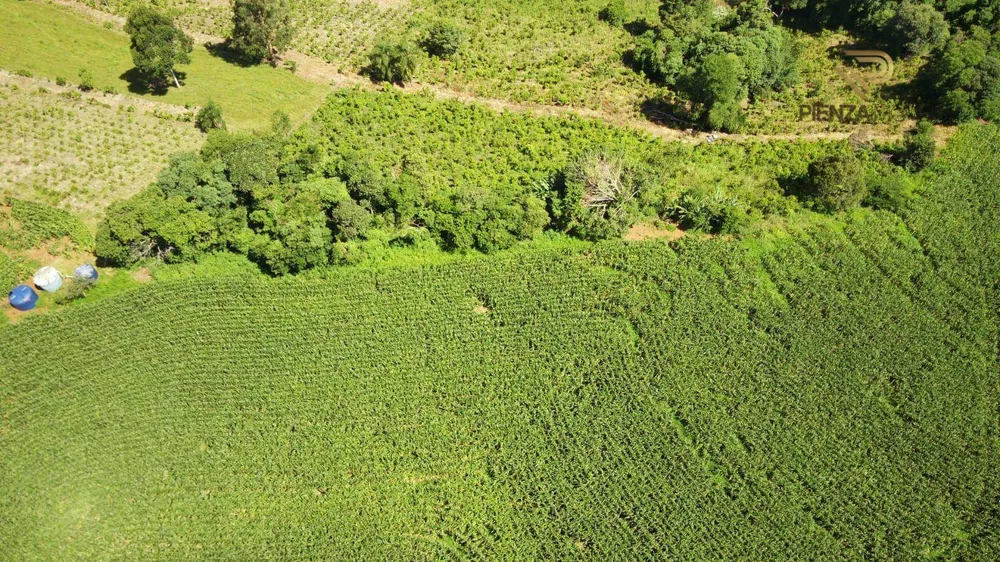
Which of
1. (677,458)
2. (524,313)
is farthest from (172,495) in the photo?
(677,458)

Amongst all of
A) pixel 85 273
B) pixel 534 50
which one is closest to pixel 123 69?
pixel 85 273

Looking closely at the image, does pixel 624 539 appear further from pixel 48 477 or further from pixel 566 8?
pixel 566 8

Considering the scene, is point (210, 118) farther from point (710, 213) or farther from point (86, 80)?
point (710, 213)

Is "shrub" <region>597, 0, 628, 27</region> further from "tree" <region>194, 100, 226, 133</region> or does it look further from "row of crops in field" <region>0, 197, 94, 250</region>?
"row of crops in field" <region>0, 197, 94, 250</region>

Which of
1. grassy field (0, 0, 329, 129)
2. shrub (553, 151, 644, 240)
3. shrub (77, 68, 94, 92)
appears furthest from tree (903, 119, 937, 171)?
shrub (77, 68, 94, 92)

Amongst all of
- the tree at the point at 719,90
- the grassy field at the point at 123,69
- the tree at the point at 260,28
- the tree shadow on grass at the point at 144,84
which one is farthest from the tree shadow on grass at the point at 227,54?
the tree at the point at 719,90
